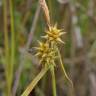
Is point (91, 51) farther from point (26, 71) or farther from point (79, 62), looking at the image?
point (26, 71)

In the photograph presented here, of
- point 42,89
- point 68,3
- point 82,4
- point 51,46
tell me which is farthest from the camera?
point 82,4

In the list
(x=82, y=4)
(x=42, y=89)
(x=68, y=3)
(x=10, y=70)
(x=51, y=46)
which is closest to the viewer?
(x=51, y=46)

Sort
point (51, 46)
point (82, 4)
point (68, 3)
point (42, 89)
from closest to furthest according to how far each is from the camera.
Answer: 1. point (51, 46)
2. point (42, 89)
3. point (68, 3)
4. point (82, 4)

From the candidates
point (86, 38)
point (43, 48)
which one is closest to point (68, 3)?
point (86, 38)

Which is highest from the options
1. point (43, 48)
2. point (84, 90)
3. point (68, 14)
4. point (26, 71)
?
point (68, 14)

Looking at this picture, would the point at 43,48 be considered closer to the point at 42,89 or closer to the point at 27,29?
the point at 42,89

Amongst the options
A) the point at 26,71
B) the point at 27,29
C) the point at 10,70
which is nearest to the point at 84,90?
the point at 26,71

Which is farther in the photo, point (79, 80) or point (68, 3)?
point (79, 80)

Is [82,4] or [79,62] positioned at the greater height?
[82,4]

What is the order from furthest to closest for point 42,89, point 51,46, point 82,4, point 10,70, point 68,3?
point 82,4 → point 68,3 → point 42,89 → point 10,70 → point 51,46
